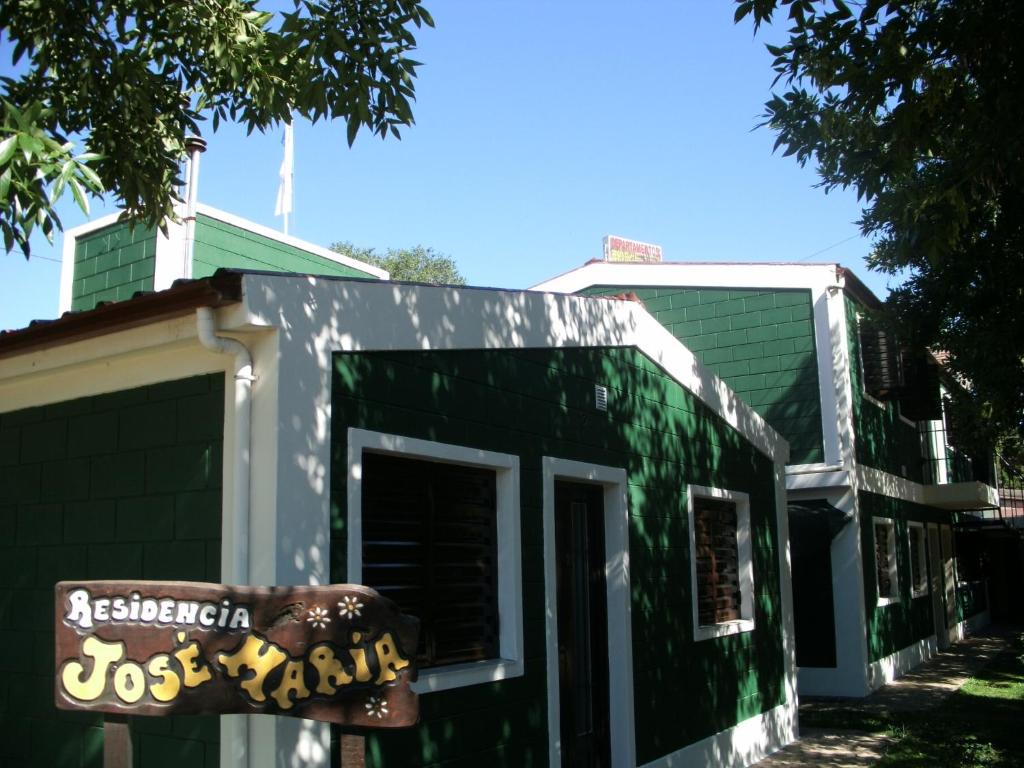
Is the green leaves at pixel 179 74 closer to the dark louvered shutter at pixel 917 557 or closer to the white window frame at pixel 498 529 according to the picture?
the white window frame at pixel 498 529

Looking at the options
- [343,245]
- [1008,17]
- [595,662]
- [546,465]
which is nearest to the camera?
[1008,17]

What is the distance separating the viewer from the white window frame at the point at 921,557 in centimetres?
1719

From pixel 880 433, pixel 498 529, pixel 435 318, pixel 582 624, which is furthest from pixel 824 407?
pixel 435 318

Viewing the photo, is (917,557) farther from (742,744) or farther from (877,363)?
(742,744)

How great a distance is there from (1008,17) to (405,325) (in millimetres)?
4542

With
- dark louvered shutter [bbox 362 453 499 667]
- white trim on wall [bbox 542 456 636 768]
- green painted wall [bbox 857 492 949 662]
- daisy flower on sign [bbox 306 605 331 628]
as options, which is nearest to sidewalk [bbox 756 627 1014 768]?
green painted wall [bbox 857 492 949 662]

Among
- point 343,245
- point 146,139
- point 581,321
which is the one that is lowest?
point 581,321

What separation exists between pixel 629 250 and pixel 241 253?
1389 centimetres

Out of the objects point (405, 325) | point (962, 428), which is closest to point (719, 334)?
point (962, 428)

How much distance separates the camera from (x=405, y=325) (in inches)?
232

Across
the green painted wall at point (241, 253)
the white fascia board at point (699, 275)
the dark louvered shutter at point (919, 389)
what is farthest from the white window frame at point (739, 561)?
the dark louvered shutter at point (919, 389)

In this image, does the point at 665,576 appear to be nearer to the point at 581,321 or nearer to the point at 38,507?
the point at 581,321

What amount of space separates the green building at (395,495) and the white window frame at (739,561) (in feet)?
0.22

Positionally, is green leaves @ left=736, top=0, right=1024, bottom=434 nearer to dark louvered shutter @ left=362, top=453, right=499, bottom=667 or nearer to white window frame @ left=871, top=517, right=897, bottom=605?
dark louvered shutter @ left=362, top=453, right=499, bottom=667
